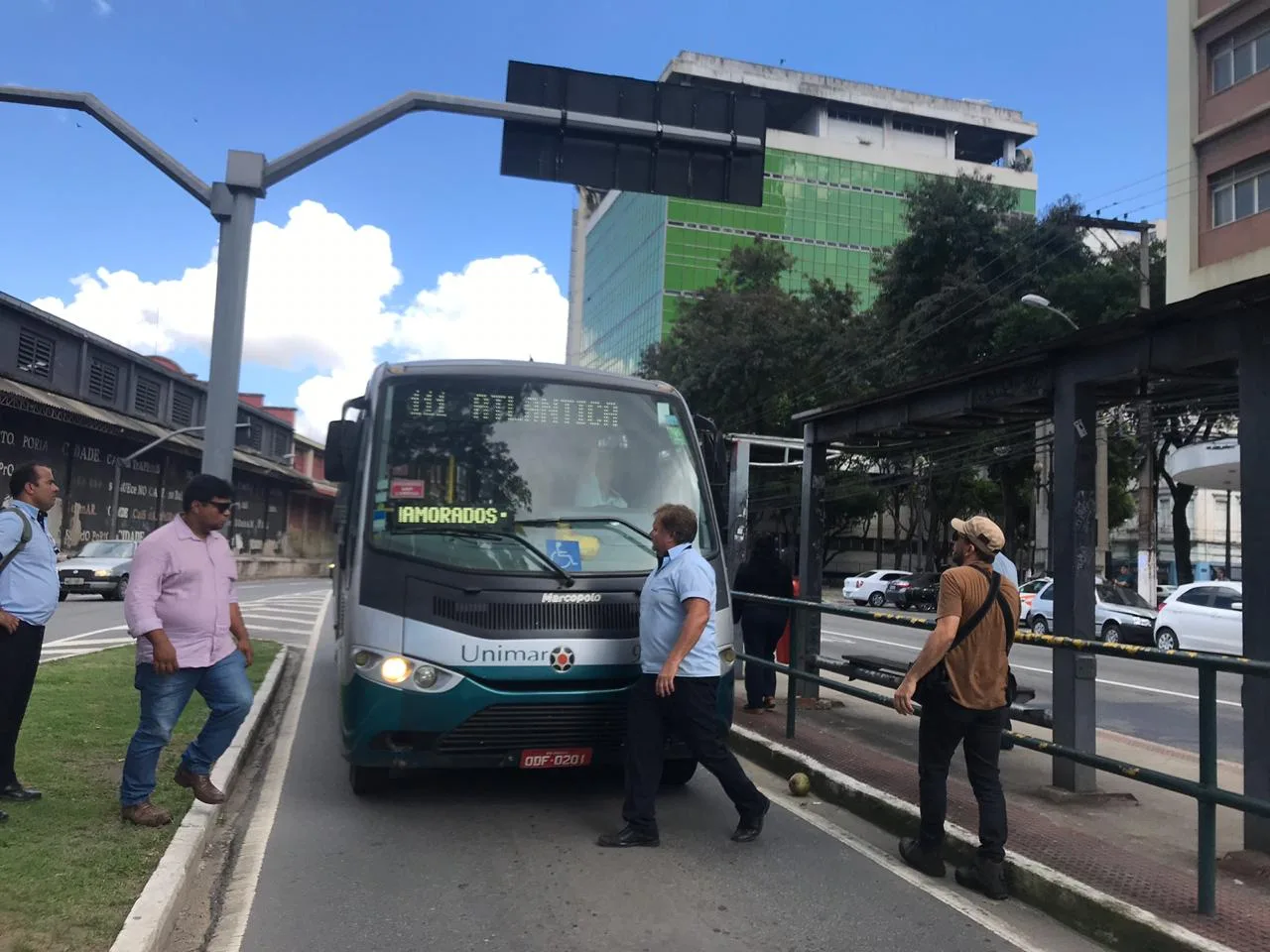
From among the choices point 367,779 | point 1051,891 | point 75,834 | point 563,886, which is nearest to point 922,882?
point 1051,891

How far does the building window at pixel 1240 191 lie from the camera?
27.1 meters

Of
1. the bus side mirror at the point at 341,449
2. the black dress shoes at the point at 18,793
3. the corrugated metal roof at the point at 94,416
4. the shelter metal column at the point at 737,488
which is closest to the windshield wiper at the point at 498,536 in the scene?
the bus side mirror at the point at 341,449

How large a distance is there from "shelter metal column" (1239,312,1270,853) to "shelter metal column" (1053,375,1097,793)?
1.33 metres

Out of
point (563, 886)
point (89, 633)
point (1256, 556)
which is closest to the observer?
point (563, 886)

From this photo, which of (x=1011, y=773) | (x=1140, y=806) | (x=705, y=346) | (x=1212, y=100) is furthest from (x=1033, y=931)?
(x=705, y=346)

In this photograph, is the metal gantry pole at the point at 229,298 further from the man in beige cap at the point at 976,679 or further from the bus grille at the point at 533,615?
the man in beige cap at the point at 976,679

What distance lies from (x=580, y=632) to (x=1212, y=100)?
30.5 metres

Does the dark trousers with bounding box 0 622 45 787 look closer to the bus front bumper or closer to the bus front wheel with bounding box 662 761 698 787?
the bus front bumper

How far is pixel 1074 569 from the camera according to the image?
6.85 metres

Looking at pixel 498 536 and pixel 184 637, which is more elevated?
pixel 498 536

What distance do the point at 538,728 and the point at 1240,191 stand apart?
29.3m

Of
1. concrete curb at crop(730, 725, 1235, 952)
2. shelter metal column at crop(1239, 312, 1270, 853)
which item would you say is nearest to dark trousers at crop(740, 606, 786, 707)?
concrete curb at crop(730, 725, 1235, 952)

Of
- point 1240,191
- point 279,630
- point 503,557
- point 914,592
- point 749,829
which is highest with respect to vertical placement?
point 1240,191

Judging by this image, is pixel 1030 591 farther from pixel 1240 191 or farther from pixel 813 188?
pixel 813 188
